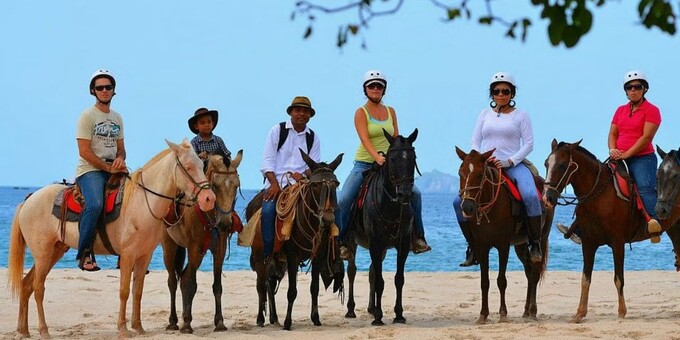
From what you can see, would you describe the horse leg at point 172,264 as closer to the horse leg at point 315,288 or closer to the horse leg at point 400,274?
the horse leg at point 315,288

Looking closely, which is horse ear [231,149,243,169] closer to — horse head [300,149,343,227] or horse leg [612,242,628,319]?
horse head [300,149,343,227]

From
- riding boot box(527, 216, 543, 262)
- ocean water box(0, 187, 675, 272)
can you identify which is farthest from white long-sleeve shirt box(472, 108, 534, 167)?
ocean water box(0, 187, 675, 272)

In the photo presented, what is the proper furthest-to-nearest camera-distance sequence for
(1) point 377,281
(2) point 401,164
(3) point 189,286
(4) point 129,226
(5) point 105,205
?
(1) point 377,281, (3) point 189,286, (2) point 401,164, (5) point 105,205, (4) point 129,226

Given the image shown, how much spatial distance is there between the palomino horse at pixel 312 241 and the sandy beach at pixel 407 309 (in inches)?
16.4

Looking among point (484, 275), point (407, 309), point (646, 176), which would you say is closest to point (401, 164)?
point (484, 275)

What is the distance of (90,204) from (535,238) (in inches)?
183

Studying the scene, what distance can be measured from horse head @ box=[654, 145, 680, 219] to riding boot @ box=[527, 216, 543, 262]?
1238 mm

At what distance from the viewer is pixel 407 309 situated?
14.2m

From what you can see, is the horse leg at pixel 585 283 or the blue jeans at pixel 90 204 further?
the horse leg at pixel 585 283

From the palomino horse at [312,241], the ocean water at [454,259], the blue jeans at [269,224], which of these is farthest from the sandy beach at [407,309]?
the ocean water at [454,259]

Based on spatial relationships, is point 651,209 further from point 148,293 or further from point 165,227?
point 148,293

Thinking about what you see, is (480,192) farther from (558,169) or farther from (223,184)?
(223,184)

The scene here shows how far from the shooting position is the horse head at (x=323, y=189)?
37.0 ft

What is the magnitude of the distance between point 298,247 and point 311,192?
0.70 m
